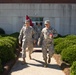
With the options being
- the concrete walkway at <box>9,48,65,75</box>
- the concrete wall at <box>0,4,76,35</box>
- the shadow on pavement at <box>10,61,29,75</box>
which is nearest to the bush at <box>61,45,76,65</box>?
the concrete walkway at <box>9,48,65,75</box>

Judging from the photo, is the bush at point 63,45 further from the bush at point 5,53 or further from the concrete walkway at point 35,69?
the bush at point 5,53

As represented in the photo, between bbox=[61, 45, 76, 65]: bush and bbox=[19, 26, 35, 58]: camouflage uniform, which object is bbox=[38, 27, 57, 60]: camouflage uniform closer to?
bbox=[61, 45, 76, 65]: bush

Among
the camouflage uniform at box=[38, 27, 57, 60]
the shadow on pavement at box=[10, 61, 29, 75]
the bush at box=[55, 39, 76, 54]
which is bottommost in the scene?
the shadow on pavement at box=[10, 61, 29, 75]

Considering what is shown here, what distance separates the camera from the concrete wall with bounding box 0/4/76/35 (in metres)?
27.2

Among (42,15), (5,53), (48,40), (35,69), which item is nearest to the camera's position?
(35,69)

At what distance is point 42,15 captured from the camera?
27.3 metres

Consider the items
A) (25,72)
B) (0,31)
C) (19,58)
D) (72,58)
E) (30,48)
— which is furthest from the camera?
(0,31)

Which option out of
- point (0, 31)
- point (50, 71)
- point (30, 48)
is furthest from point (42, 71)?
point (0, 31)

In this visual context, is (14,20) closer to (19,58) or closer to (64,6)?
(64,6)

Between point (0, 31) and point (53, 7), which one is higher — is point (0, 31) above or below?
below

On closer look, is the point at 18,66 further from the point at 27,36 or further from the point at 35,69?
the point at 27,36

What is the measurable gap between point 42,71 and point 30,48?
7.21 ft

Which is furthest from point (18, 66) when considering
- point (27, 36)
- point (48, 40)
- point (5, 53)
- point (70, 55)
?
point (70, 55)

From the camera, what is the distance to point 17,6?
27359 mm
